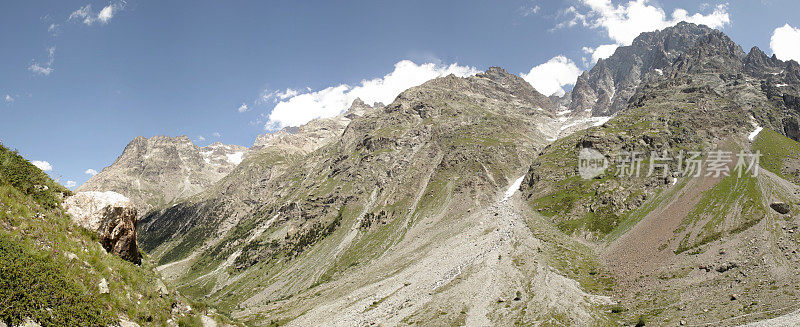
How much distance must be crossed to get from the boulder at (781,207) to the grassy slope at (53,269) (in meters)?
114

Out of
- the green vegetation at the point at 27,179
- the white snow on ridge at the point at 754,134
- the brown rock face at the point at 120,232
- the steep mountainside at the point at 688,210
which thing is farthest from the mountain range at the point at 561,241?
the green vegetation at the point at 27,179

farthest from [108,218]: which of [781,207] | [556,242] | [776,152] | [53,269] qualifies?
[776,152]

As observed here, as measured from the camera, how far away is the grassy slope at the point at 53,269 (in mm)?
8945

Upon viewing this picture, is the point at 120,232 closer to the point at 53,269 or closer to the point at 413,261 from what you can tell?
the point at 53,269

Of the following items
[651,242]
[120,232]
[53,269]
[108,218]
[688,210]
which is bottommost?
[651,242]

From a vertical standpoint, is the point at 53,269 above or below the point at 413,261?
above

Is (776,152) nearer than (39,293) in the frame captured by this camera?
No

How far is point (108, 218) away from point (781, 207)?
118 m

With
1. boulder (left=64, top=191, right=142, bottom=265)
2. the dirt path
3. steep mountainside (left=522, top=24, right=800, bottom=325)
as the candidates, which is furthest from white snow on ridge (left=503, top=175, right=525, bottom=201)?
boulder (left=64, top=191, right=142, bottom=265)

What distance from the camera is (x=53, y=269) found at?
10.3m

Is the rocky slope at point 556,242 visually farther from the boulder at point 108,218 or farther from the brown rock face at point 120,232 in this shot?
the boulder at point 108,218

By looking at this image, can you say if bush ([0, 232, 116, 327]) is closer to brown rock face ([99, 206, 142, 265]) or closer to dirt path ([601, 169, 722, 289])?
brown rock face ([99, 206, 142, 265])

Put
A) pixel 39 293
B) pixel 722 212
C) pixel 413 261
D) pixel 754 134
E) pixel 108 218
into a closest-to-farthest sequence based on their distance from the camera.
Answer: pixel 39 293, pixel 108 218, pixel 722 212, pixel 413 261, pixel 754 134

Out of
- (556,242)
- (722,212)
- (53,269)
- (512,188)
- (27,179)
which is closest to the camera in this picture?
(53,269)
